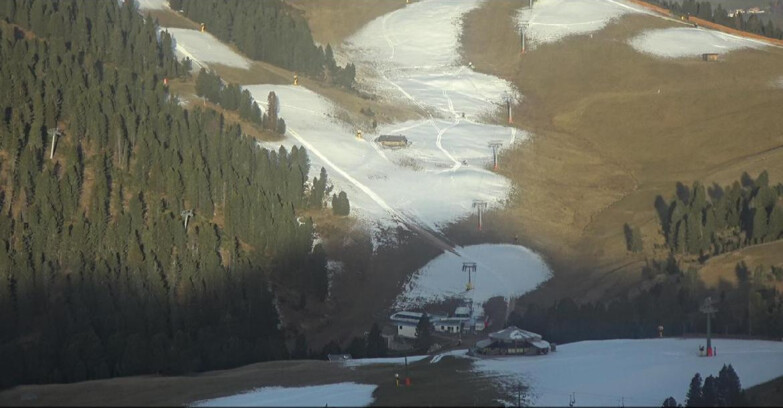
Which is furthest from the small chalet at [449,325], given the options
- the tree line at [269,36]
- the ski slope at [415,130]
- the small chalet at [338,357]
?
the tree line at [269,36]

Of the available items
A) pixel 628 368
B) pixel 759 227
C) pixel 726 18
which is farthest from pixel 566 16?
pixel 628 368

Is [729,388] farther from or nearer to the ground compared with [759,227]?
nearer to the ground

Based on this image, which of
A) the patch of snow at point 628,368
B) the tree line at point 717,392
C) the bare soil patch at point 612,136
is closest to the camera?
the tree line at point 717,392

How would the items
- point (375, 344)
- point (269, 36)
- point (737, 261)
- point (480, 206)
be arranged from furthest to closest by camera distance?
point (269, 36), point (480, 206), point (737, 261), point (375, 344)

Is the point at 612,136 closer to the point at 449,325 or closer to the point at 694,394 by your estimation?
the point at 449,325

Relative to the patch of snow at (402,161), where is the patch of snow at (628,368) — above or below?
below

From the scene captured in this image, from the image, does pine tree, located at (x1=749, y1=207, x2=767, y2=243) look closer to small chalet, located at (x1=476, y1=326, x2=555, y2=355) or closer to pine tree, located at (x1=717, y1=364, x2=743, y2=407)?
small chalet, located at (x1=476, y1=326, x2=555, y2=355)

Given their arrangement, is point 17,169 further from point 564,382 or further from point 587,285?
point 564,382

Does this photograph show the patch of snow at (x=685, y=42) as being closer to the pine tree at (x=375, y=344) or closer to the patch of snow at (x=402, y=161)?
the patch of snow at (x=402, y=161)
